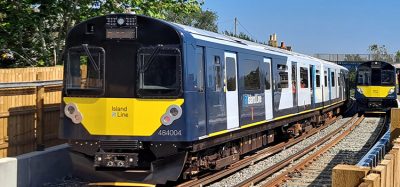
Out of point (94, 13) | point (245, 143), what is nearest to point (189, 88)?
point (245, 143)

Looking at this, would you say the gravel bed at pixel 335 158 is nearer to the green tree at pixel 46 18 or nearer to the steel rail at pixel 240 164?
the steel rail at pixel 240 164

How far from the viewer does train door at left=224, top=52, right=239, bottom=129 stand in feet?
Result: 34.5

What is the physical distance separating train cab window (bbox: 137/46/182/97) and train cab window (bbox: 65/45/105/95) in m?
0.69

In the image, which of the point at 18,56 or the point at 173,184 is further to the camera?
the point at 18,56

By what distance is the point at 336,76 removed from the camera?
2686 centimetres

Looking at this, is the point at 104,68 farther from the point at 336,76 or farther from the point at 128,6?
the point at 336,76

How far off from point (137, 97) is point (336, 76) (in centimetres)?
1985

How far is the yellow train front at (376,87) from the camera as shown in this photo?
2902cm

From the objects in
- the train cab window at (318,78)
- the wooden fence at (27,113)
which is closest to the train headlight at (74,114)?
the wooden fence at (27,113)

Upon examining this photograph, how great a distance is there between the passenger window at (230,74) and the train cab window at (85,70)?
2.73 meters

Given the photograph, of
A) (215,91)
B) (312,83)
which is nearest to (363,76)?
(312,83)

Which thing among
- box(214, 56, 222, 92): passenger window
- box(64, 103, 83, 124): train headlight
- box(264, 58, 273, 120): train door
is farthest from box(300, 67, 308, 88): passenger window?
box(64, 103, 83, 124): train headlight

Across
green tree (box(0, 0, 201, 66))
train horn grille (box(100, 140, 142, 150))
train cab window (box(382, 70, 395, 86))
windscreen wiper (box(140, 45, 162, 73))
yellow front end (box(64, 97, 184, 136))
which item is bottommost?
train horn grille (box(100, 140, 142, 150))

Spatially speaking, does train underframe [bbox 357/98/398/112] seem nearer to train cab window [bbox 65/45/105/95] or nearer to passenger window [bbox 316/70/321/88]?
passenger window [bbox 316/70/321/88]
